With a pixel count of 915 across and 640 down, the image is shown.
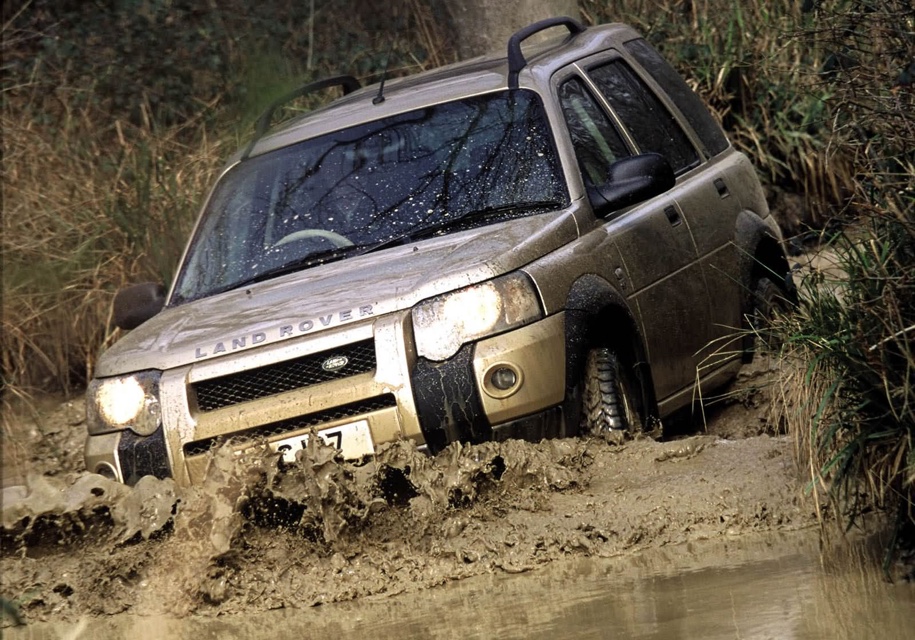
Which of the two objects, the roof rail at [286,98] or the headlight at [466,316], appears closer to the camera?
the headlight at [466,316]

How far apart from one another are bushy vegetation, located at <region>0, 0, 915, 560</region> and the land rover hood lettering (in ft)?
2.58

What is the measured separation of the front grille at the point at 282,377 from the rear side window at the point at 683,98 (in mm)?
3053

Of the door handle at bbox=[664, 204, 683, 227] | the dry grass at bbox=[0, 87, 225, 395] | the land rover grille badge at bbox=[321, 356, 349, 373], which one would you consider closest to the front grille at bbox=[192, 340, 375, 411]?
the land rover grille badge at bbox=[321, 356, 349, 373]

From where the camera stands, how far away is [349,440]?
5.50 metres

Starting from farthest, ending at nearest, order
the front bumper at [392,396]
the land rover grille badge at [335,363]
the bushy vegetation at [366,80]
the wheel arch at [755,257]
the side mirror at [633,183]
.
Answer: the wheel arch at [755,257] < the side mirror at [633,183] < the land rover grille badge at [335,363] < the front bumper at [392,396] < the bushy vegetation at [366,80]

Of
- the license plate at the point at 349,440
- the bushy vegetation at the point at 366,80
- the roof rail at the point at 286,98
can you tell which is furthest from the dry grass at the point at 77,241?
the license plate at the point at 349,440

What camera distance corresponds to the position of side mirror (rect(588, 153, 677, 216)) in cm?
633

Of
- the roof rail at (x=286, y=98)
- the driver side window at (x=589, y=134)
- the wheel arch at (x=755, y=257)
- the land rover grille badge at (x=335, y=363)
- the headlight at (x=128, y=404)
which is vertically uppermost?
the roof rail at (x=286, y=98)

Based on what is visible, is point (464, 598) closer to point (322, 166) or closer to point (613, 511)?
point (613, 511)

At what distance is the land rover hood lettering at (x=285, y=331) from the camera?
557 centimetres

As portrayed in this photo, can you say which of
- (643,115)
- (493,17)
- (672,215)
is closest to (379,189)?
(672,215)

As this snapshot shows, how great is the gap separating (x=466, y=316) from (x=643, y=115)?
2438 millimetres

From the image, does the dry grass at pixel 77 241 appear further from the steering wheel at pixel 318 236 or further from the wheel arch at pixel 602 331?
the wheel arch at pixel 602 331

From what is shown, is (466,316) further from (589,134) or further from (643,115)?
(643,115)
